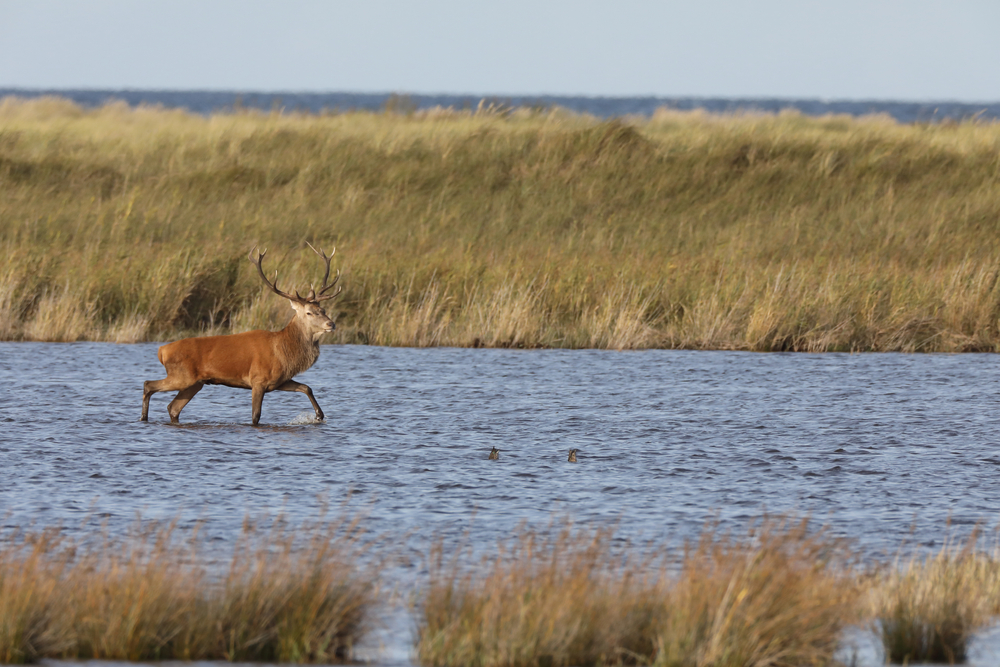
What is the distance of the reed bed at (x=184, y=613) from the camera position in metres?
5.76

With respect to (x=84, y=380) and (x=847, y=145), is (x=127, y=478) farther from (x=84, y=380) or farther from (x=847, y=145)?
(x=847, y=145)

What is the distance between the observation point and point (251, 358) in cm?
1184

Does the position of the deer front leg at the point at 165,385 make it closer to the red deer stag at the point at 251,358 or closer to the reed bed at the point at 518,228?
the red deer stag at the point at 251,358

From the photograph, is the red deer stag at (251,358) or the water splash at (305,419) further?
the water splash at (305,419)

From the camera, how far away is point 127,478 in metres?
9.70

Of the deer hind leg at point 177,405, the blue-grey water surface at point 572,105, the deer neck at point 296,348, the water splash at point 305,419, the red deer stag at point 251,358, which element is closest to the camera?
the red deer stag at point 251,358

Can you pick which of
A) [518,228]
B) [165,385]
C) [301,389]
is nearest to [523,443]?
[301,389]

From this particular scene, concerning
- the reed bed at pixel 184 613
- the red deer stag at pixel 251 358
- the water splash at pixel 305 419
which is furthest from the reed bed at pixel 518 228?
the reed bed at pixel 184 613

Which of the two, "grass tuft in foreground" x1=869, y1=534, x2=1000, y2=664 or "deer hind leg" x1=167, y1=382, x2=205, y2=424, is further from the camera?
"deer hind leg" x1=167, y1=382, x2=205, y2=424

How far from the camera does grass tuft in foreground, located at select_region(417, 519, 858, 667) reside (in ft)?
18.6

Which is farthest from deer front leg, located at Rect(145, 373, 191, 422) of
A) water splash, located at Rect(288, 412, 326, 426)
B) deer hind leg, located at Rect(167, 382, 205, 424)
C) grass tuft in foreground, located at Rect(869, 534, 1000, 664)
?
grass tuft in foreground, located at Rect(869, 534, 1000, 664)

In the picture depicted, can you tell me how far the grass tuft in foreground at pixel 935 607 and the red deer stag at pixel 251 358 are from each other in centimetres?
619

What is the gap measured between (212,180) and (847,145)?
12250 millimetres

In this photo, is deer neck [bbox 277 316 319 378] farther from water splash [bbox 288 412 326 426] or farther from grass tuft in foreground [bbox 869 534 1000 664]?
grass tuft in foreground [bbox 869 534 1000 664]
